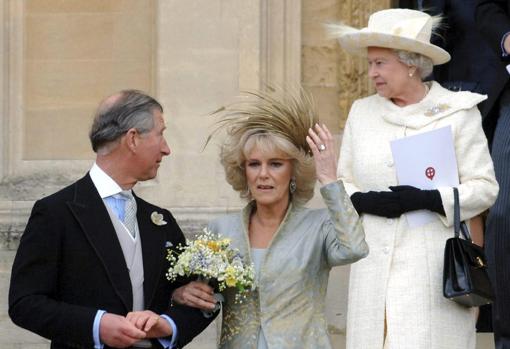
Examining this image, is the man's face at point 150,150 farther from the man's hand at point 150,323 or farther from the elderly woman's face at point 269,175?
the man's hand at point 150,323

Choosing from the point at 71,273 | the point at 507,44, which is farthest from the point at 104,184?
the point at 507,44

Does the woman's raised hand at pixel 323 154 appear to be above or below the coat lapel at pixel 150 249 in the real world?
above

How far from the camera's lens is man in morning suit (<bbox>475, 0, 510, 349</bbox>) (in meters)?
7.80

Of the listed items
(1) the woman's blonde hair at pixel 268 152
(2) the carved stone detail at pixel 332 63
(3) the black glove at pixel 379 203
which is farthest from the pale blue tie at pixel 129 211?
(2) the carved stone detail at pixel 332 63

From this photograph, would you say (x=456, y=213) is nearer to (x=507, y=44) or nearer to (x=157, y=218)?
(x=507, y=44)

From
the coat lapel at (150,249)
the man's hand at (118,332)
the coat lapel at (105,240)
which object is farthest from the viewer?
the coat lapel at (150,249)

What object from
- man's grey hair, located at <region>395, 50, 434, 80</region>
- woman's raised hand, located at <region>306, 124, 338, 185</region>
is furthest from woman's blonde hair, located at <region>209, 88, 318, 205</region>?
man's grey hair, located at <region>395, 50, 434, 80</region>

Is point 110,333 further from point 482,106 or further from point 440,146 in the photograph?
point 482,106

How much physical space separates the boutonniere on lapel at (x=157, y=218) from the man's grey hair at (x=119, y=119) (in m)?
0.33

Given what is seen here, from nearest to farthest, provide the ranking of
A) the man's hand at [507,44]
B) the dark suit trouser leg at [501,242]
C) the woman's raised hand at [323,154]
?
the woman's raised hand at [323,154] < the dark suit trouser leg at [501,242] < the man's hand at [507,44]

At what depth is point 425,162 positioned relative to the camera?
7039 mm

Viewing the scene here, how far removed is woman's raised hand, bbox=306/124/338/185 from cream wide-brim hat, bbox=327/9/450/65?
926 millimetres

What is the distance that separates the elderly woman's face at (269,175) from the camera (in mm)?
6387

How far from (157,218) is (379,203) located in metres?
1.17
